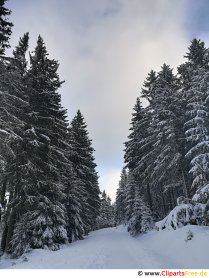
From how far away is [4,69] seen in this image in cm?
1894

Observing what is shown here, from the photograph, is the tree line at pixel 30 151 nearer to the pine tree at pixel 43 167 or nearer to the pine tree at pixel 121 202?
the pine tree at pixel 43 167

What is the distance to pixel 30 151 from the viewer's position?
21.7m

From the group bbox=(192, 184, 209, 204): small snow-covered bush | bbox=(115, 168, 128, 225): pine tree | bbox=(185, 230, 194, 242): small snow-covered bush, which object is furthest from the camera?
bbox=(115, 168, 128, 225): pine tree

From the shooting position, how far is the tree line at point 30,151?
19.1 metres

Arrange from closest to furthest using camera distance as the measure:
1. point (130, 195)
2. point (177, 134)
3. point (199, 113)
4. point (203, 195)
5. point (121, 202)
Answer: point (203, 195) → point (199, 113) → point (177, 134) → point (130, 195) → point (121, 202)

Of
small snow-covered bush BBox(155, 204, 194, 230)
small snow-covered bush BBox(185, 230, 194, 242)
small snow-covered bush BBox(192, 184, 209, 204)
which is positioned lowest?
small snow-covered bush BBox(185, 230, 194, 242)

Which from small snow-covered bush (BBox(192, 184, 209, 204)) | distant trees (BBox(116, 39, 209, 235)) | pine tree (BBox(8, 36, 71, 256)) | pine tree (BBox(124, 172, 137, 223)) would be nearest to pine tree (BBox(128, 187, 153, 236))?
distant trees (BBox(116, 39, 209, 235))

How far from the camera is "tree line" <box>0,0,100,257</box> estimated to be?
1908 centimetres

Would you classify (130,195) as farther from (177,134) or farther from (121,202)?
(121,202)

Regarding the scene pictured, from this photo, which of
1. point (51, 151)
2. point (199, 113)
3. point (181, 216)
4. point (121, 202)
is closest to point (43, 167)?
point (51, 151)

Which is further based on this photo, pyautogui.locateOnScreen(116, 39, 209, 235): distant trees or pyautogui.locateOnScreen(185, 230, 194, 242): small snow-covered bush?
pyautogui.locateOnScreen(116, 39, 209, 235): distant trees

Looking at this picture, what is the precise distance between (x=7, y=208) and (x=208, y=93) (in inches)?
699

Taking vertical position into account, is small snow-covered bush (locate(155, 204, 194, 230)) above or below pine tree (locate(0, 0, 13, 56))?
below

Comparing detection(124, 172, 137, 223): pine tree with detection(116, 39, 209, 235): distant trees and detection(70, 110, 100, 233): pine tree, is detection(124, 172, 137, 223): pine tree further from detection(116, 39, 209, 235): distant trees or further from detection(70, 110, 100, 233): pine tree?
detection(70, 110, 100, 233): pine tree
